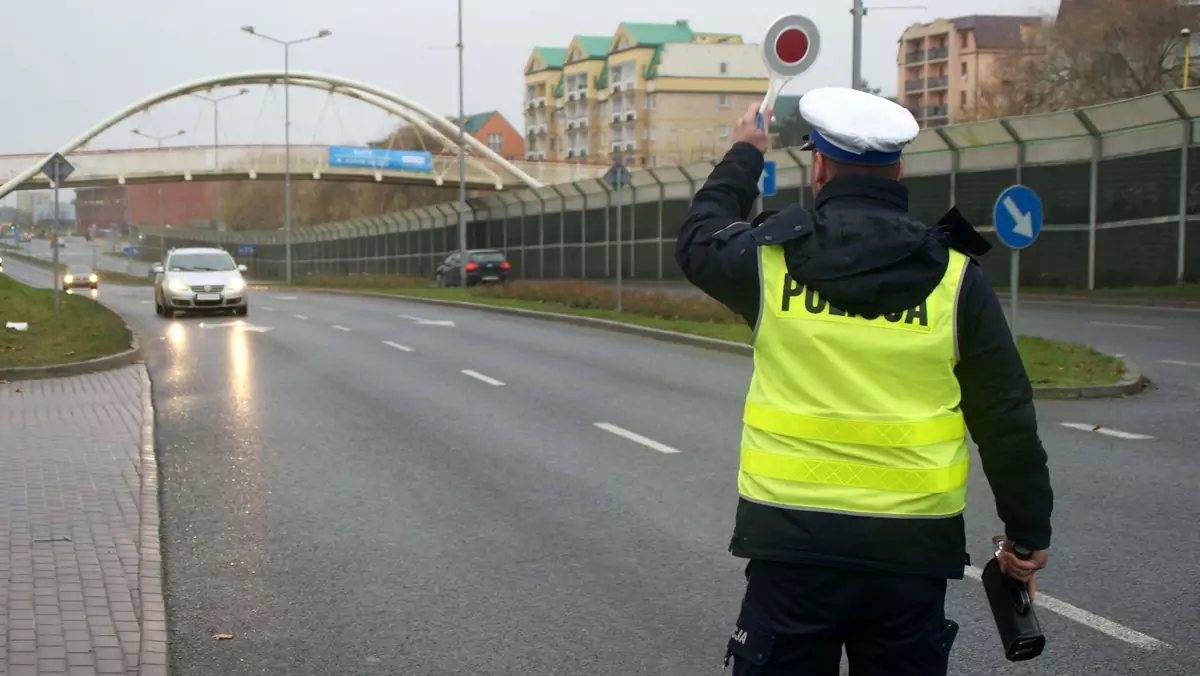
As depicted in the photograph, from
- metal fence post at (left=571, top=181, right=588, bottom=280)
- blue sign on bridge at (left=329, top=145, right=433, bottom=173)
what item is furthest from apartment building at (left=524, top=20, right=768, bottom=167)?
metal fence post at (left=571, top=181, right=588, bottom=280)

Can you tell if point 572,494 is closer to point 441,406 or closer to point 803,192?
point 441,406

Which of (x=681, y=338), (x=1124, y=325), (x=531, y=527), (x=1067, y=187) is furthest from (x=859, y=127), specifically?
(x=1067, y=187)

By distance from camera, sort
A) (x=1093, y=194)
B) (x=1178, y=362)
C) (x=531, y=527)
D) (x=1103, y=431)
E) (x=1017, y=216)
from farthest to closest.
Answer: (x=1093, y=194) → (x=1178, y=362) → (x=1017, y=216) → (x=1103, y=431) → (x=531, y=527)

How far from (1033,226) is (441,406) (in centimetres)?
686

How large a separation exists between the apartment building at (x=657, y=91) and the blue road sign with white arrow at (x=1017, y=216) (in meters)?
117

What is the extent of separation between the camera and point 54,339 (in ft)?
69.4

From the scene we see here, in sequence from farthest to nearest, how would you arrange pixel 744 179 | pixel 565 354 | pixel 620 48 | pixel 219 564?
pixel 620 48 → pixel 565 354 → pixel 219 564 → pixel 744 179

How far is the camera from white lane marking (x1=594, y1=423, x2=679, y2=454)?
1137cm

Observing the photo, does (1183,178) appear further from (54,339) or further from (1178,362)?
(54,339)

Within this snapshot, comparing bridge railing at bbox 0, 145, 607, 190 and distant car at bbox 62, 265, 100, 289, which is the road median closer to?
distant car at bbox 62, 265, 100, 289

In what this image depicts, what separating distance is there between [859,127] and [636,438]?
9054 millimetres

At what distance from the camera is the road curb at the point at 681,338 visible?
14547 millimetres

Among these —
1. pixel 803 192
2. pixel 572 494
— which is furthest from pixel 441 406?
pixel 803 192

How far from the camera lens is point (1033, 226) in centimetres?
1602
